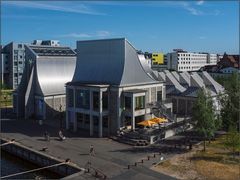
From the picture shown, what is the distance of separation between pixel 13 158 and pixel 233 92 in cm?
2665

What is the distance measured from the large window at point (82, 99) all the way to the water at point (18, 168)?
36.2 ft

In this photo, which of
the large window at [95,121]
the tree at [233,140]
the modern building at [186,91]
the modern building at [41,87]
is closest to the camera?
the tree at [233,140]

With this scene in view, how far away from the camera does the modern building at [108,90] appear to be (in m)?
44.2

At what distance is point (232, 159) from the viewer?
33875 millimetres

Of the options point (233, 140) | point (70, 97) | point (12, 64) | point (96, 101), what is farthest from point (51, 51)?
point (12, 64)

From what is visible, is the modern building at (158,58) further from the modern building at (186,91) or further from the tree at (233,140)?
the tree at (233,140)

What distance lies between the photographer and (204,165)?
32.0m

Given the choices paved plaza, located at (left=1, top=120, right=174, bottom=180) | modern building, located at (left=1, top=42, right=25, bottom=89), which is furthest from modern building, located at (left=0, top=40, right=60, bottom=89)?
paved plaza, located at (left=1, top=120, right=174, bottom=180)

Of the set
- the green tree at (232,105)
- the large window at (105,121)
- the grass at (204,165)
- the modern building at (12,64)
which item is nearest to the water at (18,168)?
the grass at (204,165)

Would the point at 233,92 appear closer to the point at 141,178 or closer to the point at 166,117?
the point at 166,117

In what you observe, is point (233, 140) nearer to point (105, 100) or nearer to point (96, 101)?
point (105, 100)

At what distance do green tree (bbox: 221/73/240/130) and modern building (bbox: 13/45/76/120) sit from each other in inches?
1057

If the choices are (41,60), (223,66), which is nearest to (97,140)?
(41,60)

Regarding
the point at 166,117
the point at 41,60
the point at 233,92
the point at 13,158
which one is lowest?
the point at 13,158
